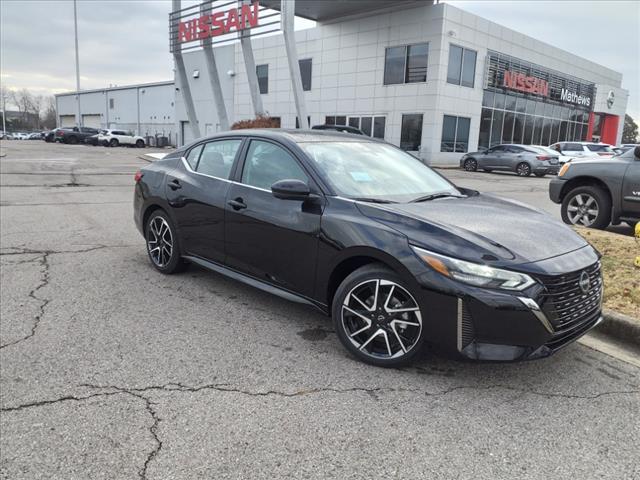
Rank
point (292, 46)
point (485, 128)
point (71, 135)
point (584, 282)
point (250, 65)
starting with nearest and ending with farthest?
point (584, 282) → point (292, 46) → point (250, 65) → point (485, 128) → point (71, 135)

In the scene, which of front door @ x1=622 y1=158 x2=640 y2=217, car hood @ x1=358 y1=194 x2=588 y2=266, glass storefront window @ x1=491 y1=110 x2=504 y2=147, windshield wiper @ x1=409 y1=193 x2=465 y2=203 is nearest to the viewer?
car hood @ x1=358 y1=194 x2=588 y2=266

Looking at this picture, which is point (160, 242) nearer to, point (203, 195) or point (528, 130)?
point (203, 195)

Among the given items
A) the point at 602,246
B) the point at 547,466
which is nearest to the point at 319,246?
the point at 547,466

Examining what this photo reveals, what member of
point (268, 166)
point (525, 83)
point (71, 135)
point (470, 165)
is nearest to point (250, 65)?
point (470, 165)

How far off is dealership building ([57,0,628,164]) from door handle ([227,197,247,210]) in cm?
1911

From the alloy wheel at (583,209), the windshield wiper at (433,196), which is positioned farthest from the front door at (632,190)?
the windshield wiper at (433,196)

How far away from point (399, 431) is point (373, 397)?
0.36 metres

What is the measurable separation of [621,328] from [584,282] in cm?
114

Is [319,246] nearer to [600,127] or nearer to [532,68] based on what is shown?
[532,68]

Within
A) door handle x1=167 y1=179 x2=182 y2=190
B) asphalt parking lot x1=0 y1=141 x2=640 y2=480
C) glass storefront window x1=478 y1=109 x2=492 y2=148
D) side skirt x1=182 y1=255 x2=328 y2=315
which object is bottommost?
asphalt parking lot x1=0 y1=141 x2=640 y2=480

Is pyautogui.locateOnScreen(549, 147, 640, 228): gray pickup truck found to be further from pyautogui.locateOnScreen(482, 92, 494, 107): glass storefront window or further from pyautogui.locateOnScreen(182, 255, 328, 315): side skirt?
pyautogui.locateOnScreen(482, 92, 494, 107): glass storefront window

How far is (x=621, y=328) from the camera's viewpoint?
13.2 ft

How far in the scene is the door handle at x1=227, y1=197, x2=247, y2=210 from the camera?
4300 mm

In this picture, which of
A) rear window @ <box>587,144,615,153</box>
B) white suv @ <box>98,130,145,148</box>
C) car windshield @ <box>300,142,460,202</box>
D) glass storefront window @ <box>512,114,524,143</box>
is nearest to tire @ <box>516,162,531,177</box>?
rear window @ <box>587,144,615,153</box>
